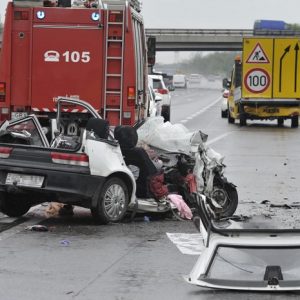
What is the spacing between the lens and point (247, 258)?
269 inches

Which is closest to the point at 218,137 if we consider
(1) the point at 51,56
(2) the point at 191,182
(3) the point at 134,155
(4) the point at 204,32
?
(1) the point at 51,56

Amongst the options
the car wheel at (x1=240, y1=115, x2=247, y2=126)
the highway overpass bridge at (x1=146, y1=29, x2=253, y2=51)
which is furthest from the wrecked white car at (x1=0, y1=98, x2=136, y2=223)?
the highway overpass bridge at (x1=146, y1=29, x2=253, y2=51)

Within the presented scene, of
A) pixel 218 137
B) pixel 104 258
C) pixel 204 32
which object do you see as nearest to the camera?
pixel 104 258

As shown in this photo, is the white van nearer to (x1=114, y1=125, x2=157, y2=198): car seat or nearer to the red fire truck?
the red fire truck

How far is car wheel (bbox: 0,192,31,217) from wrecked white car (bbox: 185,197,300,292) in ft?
12.6

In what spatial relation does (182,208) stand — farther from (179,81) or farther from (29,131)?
(179,81)

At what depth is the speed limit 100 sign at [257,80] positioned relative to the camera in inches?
1262

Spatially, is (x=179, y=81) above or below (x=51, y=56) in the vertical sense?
below

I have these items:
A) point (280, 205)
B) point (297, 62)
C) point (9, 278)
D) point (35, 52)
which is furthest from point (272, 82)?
point (9, 278)

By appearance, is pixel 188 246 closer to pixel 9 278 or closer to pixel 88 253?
pixel 88 253

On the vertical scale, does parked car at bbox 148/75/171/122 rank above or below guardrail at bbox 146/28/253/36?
below

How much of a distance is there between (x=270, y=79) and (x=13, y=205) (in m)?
23.0

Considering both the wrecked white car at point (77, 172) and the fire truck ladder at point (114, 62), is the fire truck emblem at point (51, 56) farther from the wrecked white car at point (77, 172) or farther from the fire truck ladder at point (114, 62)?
the wrecked white car at point (77, 172)

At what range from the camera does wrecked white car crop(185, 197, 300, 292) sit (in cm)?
640
